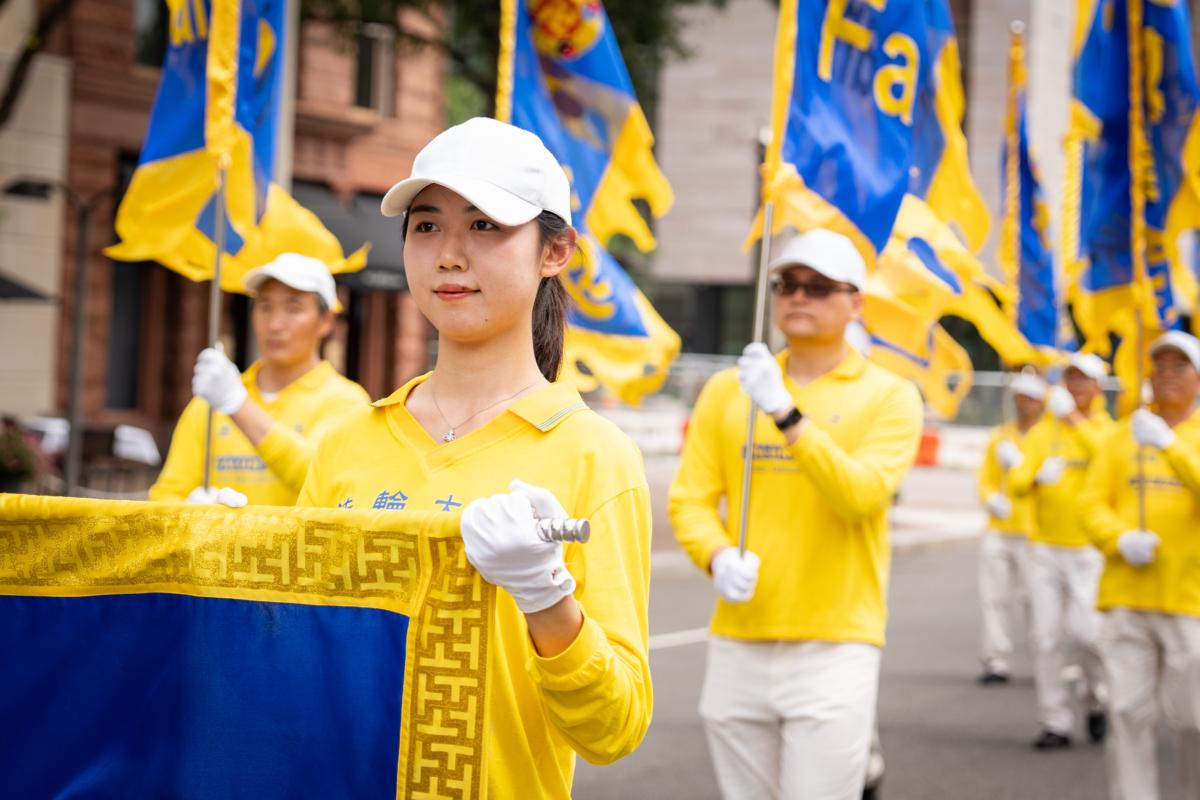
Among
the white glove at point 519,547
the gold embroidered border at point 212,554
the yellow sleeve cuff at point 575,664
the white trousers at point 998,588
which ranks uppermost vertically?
the white glove at point 519,547

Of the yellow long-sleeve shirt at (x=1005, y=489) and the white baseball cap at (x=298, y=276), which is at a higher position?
the white baseball cap at (x=298, y=276)

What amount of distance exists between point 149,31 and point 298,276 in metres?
17.5

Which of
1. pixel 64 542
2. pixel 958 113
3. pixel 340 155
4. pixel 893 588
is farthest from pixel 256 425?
pixel 340 155

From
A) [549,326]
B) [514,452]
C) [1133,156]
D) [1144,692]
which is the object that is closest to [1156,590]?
[1144,692]

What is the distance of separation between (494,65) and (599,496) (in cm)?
1775

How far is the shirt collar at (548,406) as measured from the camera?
2.81 m

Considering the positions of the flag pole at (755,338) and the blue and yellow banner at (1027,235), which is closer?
the flag pole at (755,338)

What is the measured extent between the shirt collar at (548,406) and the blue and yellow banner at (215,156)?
3.93m

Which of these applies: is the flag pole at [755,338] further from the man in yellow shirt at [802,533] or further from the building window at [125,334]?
the building window at [125,334]

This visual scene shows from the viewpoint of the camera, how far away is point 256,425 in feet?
18.1

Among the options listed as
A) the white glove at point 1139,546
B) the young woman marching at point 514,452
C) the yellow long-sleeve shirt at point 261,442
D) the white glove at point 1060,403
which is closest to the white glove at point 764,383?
the yellow long-sleeve shirt at point 261,442

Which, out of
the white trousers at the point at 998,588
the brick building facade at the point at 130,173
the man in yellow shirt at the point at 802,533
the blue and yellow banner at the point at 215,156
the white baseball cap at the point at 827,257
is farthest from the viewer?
the brick building facade at the point at 130,173

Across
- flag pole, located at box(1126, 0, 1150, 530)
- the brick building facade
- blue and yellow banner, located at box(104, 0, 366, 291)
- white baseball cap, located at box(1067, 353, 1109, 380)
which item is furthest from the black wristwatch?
the brick building facade

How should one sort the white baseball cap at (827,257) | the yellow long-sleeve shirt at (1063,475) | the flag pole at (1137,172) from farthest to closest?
the yellow long-sleeve shirt at (1063,475), the flag pole at (1137,172), the white baseball cap at (827,257)
